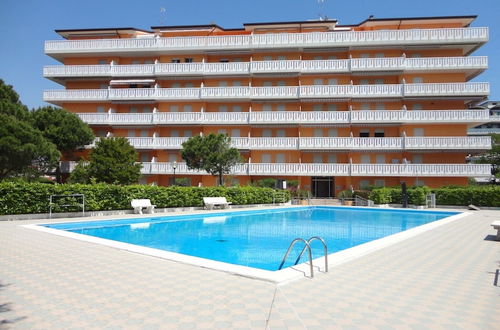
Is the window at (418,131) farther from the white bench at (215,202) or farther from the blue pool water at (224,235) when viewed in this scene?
the blue pool water at (224,235)

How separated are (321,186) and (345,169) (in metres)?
3.73

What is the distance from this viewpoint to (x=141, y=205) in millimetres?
19344

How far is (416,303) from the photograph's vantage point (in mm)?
4883

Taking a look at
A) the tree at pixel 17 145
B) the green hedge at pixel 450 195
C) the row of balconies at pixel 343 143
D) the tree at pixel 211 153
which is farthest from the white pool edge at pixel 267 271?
the row of balconies at pixel 343 143

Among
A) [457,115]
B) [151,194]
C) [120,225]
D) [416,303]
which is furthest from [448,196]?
[416,303]

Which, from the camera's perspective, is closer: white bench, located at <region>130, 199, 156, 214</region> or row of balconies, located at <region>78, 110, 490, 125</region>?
white bench, located at <region>130, 199, 156, 214</region>

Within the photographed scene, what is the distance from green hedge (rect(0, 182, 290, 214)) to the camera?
50.1 ft

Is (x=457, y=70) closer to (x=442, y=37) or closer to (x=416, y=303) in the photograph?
(x=442, y=37)

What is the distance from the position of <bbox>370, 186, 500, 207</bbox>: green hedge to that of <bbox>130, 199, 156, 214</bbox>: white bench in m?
17.8

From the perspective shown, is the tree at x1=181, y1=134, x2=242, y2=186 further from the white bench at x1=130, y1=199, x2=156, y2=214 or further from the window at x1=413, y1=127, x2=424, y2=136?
the window at x1=413, y1=127, x2=424, y2=136

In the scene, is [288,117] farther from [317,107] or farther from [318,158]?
[318,158]

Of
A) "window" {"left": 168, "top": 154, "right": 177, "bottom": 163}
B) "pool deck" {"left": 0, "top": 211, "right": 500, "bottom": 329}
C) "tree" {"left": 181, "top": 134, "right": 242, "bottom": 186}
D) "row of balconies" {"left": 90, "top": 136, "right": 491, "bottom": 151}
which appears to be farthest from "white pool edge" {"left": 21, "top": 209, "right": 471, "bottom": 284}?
"window" {"left": 168, "top": 154, "right": 177, "bottom": 163}

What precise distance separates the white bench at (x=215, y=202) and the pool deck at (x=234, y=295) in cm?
1476

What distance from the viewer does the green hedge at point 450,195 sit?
26.5 m
